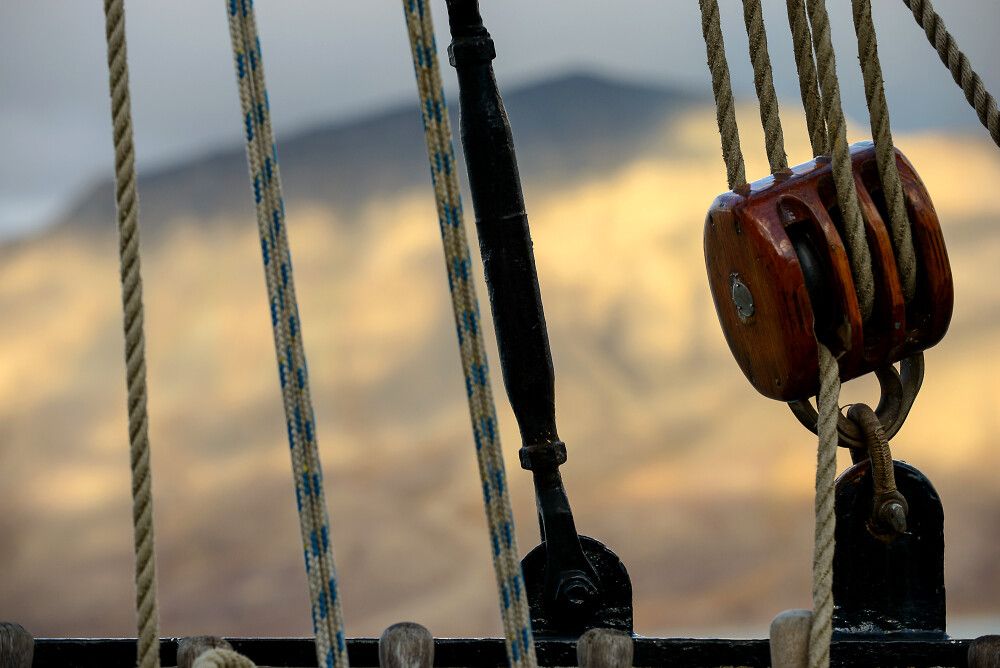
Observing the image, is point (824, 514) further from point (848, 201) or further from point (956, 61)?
point (956, 61)

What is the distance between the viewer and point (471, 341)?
31.6 inches

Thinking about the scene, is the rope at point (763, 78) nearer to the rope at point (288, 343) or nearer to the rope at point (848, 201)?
the rope at point (848, 201)

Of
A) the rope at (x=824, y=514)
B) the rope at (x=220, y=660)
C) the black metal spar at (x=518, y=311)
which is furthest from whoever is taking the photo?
the black metal spar at (x=518, y=311)

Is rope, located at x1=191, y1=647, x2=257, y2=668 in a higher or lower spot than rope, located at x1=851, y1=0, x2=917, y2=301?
lower

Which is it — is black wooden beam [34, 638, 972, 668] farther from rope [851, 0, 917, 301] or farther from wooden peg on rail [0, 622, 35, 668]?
rope [851, 0, 917, 301]

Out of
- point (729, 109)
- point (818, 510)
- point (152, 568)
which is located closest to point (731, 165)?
point (729, 109)

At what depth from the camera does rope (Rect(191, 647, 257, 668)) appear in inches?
29.4

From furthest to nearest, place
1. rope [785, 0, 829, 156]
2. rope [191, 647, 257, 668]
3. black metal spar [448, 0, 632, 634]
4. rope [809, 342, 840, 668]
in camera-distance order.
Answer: black metal spar [448, 0, 632, 634]
rope [785, 0, 829, 156]
rope [809, 342, 840, 668]
rope [191, 647, 257, 668]

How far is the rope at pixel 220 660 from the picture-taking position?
747 millimetres

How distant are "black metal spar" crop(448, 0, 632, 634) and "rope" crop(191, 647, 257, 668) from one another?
432mm

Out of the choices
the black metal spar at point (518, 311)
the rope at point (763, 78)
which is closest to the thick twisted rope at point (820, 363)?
the rope at point (763, 78)

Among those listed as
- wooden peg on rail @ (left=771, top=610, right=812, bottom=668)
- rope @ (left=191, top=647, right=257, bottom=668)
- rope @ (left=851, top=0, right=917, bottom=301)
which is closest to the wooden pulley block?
rope @ (left=851, top=0, right=917, bottom=301)

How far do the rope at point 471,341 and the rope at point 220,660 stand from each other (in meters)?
0.17

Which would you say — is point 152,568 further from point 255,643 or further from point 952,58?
point 952,58
